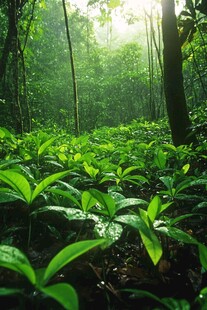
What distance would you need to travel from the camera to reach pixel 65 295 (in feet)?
1.58

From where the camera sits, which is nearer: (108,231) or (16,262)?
(16,262)

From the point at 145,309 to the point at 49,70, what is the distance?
610 inches

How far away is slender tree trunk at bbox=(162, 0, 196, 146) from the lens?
10.6 feet

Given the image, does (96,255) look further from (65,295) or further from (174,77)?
(174,77)

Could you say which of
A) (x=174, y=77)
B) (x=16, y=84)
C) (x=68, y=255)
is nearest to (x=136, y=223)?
(x=68, y=255)

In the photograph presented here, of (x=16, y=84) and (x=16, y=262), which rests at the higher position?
(x=16, y=84)

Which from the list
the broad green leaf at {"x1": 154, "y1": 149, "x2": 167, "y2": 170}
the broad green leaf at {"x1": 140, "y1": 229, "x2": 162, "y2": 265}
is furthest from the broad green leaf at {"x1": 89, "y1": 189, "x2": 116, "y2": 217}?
the broad green leaf at {"x1": 154, "y1": 149, "x2": 167, "y2": 170}

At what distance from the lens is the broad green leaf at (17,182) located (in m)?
0.98

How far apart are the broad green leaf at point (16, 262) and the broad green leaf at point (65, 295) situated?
0.24ft

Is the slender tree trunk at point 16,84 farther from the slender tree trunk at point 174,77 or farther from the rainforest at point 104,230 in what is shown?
the slender tree trunk at point 174,77

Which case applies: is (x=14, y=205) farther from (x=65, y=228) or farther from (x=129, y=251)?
(x=129, y=251)

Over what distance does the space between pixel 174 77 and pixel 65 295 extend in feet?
10.5

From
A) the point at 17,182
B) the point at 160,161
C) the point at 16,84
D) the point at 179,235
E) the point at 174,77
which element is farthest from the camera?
the point at 16,84

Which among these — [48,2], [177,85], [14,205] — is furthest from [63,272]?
[48,2]
